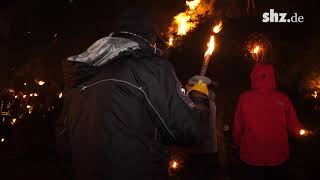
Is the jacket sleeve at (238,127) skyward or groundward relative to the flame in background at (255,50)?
groundward

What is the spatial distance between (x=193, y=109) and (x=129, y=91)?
0.48 meters

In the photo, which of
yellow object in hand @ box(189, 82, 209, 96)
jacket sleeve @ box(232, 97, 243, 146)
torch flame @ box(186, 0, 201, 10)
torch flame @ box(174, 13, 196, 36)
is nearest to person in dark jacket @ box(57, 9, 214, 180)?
yellow object in hand @ box(189, 82, 209, 96)

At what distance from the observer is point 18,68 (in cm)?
999

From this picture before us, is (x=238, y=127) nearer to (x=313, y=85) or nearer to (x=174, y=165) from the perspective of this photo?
(x=174, y=165)

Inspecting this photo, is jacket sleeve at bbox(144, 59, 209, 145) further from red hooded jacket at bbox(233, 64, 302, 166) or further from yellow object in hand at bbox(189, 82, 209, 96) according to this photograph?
red hooded jacket at bbox(233, 64, 302, 166)

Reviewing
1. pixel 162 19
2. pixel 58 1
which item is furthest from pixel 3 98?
pixel 162 19

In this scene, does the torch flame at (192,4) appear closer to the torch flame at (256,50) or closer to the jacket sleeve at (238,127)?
the torch flame at (256,50)

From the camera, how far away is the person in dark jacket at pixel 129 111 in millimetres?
2404

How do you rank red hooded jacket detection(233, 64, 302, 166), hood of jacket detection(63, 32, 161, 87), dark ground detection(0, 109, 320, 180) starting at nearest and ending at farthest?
1. hood of jacket detection(63, 32, 161, 87)
2. red hooded jacket detection(233, 64, 302, 166)
3. dark ground detection(0, 109, 320, 180)

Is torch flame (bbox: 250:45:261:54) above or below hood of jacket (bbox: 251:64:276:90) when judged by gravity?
above

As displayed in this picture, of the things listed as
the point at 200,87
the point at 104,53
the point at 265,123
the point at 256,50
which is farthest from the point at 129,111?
the point at 256,50

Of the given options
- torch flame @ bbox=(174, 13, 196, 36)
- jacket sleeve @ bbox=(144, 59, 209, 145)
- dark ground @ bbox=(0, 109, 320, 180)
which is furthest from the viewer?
torch flame @ bbox=(174, 13, 196, 36)

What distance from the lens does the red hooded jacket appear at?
5.25 metres

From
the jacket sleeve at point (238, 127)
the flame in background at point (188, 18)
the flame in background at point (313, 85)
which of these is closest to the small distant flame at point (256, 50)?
the flame in background at point (313, 85)
